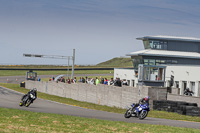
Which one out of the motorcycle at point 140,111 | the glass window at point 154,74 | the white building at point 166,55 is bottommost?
the motorcycle at point 140,111

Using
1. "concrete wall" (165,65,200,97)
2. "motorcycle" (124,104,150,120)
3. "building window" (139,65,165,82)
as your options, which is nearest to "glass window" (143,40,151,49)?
"concrete wall" (165,65,200,97)

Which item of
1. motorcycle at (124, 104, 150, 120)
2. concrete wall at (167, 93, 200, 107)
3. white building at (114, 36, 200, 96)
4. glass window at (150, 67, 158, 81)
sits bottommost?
motorcycle at (124, 104, 150, 120)

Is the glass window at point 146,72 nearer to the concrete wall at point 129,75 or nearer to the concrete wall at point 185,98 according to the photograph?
the concrete wall at point 185,98

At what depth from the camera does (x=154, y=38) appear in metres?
68.8

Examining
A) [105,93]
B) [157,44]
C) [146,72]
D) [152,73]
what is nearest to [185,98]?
[152,73]

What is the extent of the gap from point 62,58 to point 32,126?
55558 millimetres

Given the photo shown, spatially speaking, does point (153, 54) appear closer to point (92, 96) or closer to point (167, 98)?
point (92, 96)

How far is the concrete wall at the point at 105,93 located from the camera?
30.6 metres

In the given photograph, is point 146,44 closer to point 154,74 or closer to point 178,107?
point 154,74

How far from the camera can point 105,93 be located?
39125 millimetres

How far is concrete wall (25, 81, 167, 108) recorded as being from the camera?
1206 inches

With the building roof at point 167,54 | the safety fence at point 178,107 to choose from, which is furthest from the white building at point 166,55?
the safety fence at point 178,107

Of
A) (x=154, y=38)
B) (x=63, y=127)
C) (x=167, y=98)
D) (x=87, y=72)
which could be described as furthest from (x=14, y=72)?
(x=63, y=127)

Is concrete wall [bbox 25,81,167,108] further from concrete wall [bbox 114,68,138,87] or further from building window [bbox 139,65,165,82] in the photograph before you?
concrete wall [bbox 114,68,138,87]
